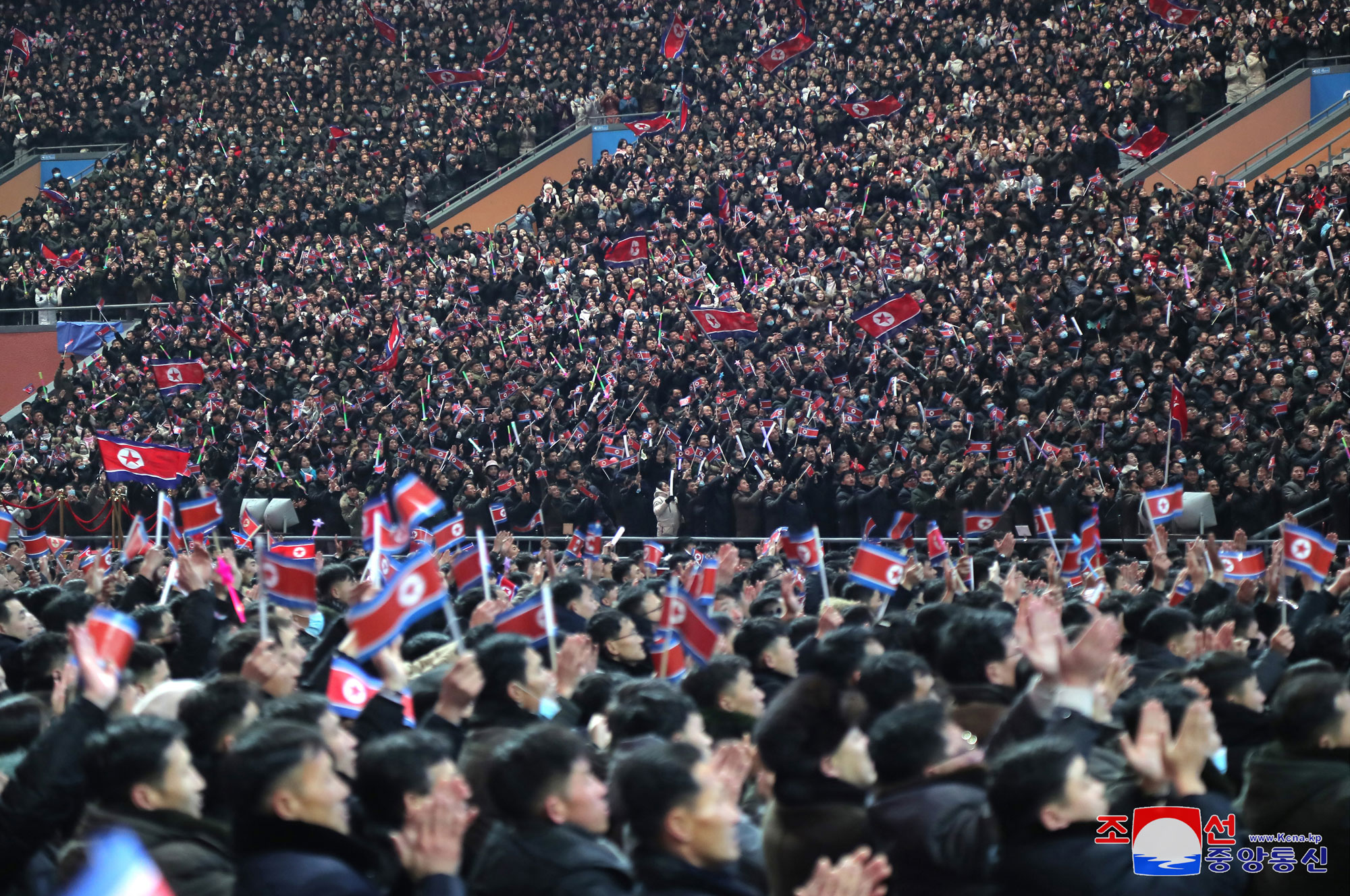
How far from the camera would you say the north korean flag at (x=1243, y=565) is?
9.59 metres

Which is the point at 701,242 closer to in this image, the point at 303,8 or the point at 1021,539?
the point at 1021,539

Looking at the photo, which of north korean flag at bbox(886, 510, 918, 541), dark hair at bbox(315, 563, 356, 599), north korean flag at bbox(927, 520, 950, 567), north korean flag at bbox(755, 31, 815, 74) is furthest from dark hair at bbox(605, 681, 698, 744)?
north korean flag at bbox(755, 31, 815, 74)

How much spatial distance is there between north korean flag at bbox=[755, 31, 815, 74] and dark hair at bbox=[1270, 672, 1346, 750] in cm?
2395

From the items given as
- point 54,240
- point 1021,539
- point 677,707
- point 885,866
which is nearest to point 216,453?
point 54,240

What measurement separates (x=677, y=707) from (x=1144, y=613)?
140 inches

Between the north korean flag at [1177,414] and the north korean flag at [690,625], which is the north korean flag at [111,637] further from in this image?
the north korean flag at [1177,414]

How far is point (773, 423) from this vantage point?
62.4 ft

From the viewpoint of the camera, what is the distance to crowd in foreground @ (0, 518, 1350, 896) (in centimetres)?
332

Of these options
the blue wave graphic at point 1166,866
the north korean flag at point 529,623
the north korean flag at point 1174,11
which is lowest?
the blue wave graphic at point 1166,866

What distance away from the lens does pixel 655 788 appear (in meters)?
3.34

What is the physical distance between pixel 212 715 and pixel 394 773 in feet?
3.64

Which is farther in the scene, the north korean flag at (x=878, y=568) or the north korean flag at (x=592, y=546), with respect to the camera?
the north korean flag at (x=592, y=546)

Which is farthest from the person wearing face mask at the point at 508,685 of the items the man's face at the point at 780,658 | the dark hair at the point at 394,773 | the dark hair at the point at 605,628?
the dark hair at the point at 605,628

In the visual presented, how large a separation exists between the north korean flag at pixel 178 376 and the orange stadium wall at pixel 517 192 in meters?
7.13
